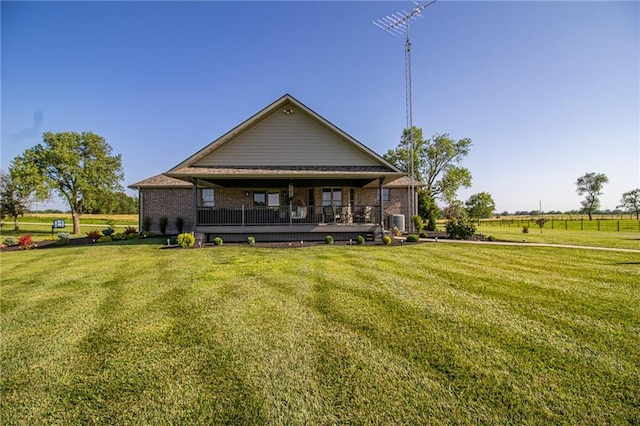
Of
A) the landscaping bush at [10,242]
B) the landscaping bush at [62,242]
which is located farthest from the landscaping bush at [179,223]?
the landscaping bush at [10,242]

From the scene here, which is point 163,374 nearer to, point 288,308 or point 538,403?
point 288,308

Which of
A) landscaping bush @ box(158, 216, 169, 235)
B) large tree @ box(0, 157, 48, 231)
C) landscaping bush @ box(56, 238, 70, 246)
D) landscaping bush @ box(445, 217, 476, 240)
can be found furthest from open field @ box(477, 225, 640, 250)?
large tree @ box(0, 157, 48, 231)

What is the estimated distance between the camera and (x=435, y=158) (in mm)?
37438

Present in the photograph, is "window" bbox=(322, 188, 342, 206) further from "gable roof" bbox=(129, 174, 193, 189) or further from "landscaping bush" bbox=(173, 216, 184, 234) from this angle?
"landscaping bush" bbox=(173, 216, 184, 234)

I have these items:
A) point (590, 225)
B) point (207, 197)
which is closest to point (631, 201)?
point (590, 225)

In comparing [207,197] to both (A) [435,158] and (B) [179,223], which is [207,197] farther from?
(A) [435,158]

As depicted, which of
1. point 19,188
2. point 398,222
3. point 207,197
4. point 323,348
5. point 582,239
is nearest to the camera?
point 323,348

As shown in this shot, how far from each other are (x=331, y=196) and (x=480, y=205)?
34597mm

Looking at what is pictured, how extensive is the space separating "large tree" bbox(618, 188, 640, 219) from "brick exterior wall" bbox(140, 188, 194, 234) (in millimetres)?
93422

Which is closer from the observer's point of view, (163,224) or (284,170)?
(284,170)

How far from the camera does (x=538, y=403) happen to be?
2869 mm

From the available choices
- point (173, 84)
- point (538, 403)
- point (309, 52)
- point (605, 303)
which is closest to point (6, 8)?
point (173, 84)

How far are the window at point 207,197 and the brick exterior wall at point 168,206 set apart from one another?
1.72 m

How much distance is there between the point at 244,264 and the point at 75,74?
1590 centimetres
